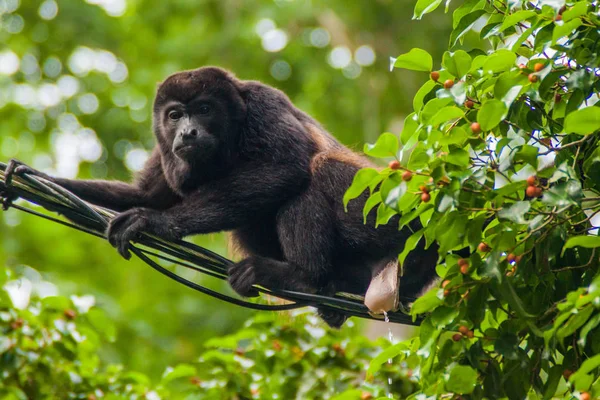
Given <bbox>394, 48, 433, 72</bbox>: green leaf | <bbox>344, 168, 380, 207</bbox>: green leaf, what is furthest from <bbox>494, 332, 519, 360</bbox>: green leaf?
<bbox>394, 48, 433, 72</bbox>: green leaf

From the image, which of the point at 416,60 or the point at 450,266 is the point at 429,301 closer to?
the point at 450,266

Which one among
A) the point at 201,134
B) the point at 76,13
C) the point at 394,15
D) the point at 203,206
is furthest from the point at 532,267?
the point at 76,13

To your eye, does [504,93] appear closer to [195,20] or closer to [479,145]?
[479,145]

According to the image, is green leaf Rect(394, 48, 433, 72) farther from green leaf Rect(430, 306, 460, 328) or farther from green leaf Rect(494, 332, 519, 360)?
green leaf Rect(494, 332, 519, 360)

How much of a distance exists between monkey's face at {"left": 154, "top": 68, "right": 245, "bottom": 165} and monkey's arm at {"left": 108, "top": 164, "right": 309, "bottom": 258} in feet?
0.92

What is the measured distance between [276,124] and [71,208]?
1388mm

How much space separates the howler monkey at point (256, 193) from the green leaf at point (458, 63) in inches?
58.5

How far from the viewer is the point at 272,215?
169 inches

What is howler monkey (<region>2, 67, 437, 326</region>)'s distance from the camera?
12.8ft

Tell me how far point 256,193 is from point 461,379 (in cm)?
182

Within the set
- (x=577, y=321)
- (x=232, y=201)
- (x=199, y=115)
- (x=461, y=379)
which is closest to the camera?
(x=577, y=321)

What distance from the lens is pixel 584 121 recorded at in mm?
2225

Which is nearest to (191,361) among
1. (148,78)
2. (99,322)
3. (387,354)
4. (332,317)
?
(99,322)

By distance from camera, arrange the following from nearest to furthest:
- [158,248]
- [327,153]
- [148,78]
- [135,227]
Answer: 1. [158,248]
2. [135,227]
3. [327,153]
4. [148,78]
